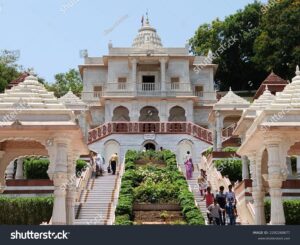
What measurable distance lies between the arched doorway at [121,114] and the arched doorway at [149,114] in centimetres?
116

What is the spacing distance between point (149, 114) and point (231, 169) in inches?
861

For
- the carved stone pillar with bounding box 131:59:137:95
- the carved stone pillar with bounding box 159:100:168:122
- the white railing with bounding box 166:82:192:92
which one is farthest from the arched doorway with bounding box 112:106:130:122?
the white railing with bounding box 166:82:192:92

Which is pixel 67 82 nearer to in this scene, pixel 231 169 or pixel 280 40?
pixel 280 40

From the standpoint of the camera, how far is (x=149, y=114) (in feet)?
175

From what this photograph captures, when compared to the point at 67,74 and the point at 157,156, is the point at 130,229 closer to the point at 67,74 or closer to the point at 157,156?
the point at 157,156

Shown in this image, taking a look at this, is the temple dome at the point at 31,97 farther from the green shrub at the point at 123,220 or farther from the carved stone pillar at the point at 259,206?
the carved stone pillar at the point at 259,206

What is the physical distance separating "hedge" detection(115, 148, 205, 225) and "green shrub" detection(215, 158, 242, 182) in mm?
1938

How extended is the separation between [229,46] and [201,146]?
28.7m

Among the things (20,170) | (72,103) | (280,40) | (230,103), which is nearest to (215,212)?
(20,170)

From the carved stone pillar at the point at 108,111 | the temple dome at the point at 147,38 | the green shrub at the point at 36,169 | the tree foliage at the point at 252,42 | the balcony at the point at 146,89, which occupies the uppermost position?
the tree foliage at the point at 252,42

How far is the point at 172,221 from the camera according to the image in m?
24.5

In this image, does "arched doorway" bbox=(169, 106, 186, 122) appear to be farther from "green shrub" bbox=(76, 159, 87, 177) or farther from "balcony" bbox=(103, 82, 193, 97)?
"green shrub" bbox=(76, 159, 87, 177)

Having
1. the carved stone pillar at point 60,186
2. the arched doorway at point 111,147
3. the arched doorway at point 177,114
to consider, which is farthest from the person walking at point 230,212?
the arched doorway at point 177,114

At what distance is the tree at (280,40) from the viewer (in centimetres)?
6309
